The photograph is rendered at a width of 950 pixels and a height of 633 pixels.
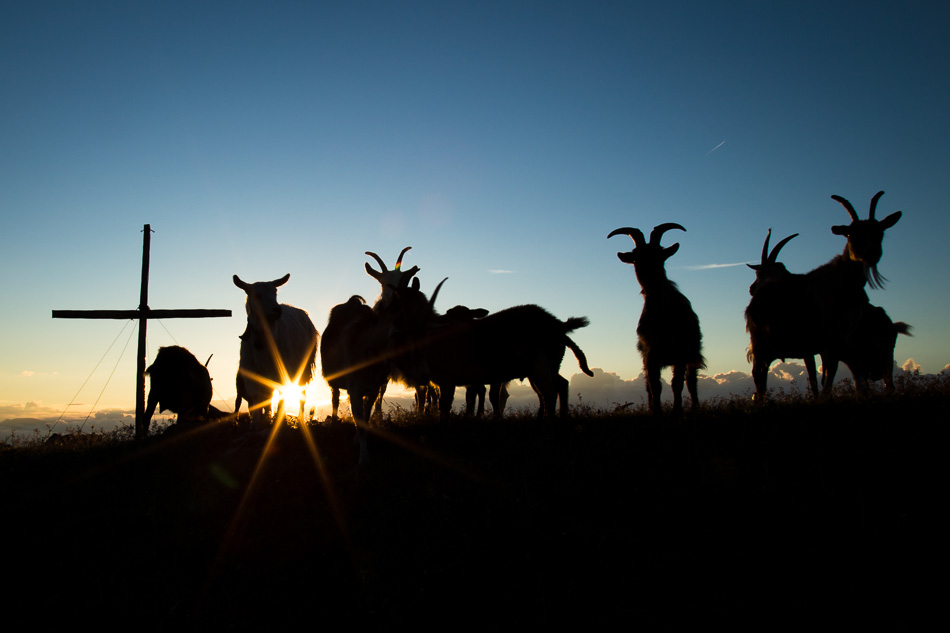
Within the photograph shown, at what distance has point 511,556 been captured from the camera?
5.35 metres

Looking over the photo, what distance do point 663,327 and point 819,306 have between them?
142 inches

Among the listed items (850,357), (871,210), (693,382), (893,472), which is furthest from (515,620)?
(871,210)

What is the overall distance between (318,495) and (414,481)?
117 cm

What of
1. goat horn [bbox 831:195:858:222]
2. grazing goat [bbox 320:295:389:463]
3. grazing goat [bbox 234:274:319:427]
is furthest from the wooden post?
goat horn [bbox 831:195:858:222]

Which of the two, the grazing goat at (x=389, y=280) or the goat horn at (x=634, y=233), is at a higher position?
the goat horn at (x=634, y=233)

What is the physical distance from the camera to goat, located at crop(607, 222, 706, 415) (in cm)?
949

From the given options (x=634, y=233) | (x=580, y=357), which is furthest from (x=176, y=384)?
(x=634, y=233)

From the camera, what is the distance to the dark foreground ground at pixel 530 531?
4645 millimetres

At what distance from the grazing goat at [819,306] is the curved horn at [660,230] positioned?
98.9 inches

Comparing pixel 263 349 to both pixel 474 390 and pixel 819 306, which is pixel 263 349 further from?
pixel 819 306

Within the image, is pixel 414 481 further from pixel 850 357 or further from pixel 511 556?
pixel 850 357

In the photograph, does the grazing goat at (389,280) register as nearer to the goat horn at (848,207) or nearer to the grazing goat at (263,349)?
the grazing goat at (263,349)

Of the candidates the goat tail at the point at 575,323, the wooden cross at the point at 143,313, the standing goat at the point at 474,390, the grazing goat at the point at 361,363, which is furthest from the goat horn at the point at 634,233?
the wooden cross at the point at 143,313

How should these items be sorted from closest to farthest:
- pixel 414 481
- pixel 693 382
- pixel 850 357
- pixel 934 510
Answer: pixel 934 510 < pixel 414 481 < pixel 693 382 < pixel 850 357
